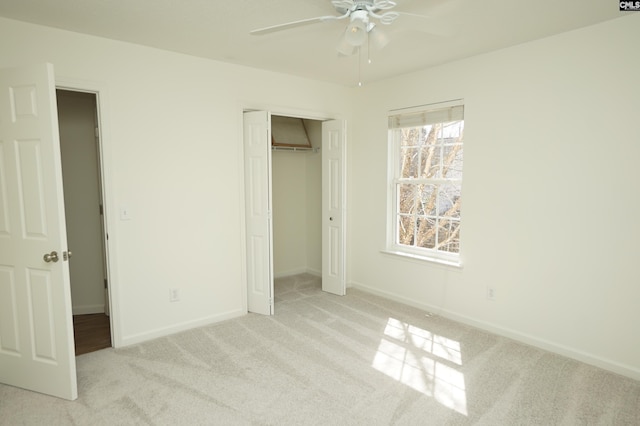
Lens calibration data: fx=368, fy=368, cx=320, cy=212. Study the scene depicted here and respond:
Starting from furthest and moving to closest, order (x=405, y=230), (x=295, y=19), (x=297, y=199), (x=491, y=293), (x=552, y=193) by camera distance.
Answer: (x=297, y=199), (x=405, y=230), (x=491, y=293), (x=552, y=193), (x=295, y=19)

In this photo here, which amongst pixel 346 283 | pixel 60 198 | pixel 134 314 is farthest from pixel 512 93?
pixel 134 314

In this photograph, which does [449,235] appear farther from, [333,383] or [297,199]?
[297,199]

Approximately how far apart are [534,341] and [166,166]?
3.61 metres

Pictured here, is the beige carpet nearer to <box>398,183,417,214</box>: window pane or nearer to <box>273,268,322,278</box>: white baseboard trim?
<box>398,183,417,214</box>: window pane

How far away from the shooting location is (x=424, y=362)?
293 cm

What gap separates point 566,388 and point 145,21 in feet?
12.9

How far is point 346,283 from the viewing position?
16.1 feet

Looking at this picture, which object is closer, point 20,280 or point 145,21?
point 20,280

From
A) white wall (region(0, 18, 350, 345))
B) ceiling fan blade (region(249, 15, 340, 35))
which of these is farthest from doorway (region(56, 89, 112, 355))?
ceiling fan blade (region(249, 15, 340, 35))

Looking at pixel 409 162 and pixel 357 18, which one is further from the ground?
pixel 357 18

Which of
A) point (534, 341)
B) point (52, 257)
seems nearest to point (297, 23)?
point (52, 257)

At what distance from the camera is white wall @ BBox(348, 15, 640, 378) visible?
2695 millimetres

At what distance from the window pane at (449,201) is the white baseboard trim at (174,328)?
2.39m

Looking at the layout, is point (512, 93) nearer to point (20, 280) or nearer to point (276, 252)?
point (276, 252)
